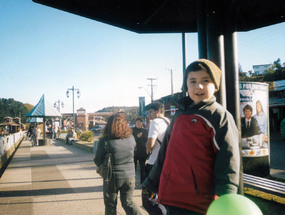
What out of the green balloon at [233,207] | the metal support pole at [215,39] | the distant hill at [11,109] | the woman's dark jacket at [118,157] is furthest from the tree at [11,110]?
the green balloon at [233,207]

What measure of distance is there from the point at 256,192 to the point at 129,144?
9.74ft

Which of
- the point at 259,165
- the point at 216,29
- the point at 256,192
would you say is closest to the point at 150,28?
the point at 216,29

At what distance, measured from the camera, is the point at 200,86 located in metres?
1.70

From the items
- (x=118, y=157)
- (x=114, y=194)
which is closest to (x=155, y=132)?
(x=118, y=157)

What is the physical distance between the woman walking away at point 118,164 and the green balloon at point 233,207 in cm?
201

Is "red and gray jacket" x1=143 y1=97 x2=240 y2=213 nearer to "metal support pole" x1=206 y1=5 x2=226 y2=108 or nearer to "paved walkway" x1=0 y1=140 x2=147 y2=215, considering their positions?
"metal support pole" x1=206 y1=5 x2=226 y2=108

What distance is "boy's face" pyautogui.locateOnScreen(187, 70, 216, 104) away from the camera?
1712mm

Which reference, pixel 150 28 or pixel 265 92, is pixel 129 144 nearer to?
pixel 150 28

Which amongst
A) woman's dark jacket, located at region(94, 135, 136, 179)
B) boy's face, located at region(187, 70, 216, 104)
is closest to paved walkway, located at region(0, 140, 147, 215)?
woman's dark jacket, located at region(94, 135, 136, 179)

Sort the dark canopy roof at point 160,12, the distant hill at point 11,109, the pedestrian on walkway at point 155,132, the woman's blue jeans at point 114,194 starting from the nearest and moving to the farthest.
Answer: the woman's blue jeans at point 114,194 < the dark canopy roof at point 160,12 < the pedestrian on walkway at point 155,132 < the distant hill at point 11,109

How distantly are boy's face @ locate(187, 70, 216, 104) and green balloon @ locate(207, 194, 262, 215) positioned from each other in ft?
2.30

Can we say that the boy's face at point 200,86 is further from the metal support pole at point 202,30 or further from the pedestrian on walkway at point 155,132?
the pedestrian on walkway at point 155,132

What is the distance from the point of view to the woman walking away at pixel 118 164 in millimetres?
3146

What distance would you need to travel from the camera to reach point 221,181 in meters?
1.42
